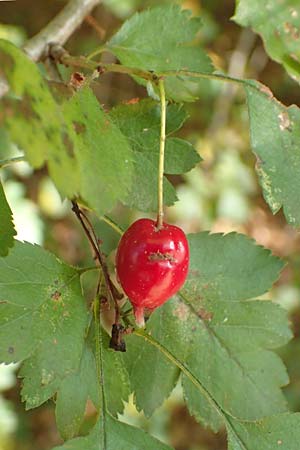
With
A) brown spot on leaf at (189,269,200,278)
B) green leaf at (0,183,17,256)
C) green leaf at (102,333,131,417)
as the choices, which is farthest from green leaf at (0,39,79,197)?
brown spot on leaf at (189,269,200,278)

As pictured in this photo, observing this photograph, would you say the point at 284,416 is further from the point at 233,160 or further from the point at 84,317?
the point at 233,160

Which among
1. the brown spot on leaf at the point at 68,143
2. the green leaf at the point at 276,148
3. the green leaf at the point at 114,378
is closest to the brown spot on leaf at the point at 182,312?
the green leaf at the point at 114,378

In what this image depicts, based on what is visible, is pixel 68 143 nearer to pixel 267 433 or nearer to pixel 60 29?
pixel 267 433

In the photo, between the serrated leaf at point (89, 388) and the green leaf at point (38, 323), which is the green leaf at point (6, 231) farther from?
the serrated leaf at point (89, 388)

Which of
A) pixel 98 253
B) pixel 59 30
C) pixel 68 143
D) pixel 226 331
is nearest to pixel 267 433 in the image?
pixel 226 331

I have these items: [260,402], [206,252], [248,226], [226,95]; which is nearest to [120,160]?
[206,252]

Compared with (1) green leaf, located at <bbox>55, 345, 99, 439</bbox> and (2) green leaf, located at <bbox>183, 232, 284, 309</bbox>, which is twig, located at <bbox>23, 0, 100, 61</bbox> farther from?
(1) green leaf, located at <bbox>55, 345, 99, 439</bbox>
